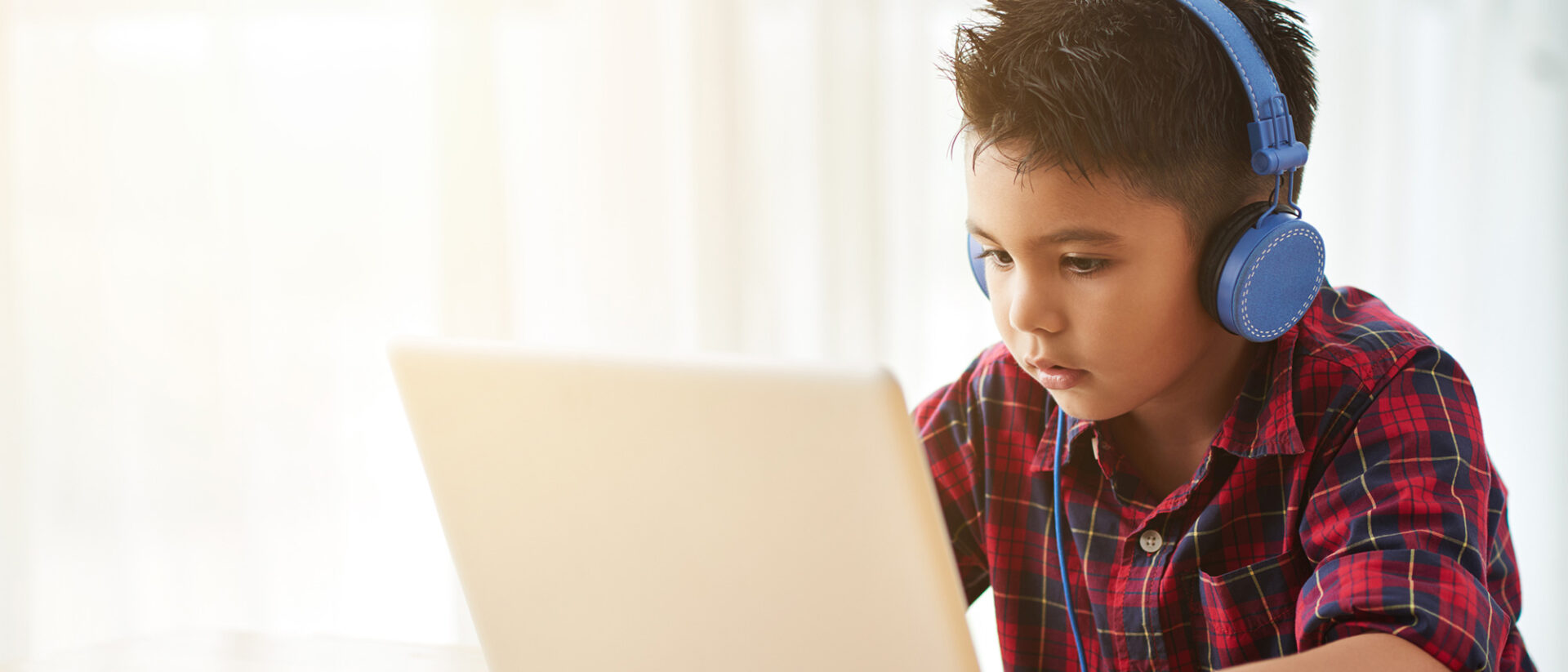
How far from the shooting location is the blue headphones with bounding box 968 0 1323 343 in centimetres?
75

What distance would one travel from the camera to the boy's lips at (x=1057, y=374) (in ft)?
2.60

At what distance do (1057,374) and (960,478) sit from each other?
24 cm

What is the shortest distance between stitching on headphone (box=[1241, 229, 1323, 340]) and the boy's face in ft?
0.16

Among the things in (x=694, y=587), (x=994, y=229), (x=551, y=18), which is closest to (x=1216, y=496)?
(x=994, y=229)

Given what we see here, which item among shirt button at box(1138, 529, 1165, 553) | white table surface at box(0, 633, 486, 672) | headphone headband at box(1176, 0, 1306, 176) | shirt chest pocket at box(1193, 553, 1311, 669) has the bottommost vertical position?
white table surface at box(0, 633, 486, 672)

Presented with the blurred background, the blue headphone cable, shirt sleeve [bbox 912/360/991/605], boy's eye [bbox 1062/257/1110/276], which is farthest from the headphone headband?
the blurred background

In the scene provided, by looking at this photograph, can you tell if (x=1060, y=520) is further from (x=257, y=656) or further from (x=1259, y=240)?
(x=257, y=656)

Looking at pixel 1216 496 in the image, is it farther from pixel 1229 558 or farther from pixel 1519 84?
pixel 1519 84

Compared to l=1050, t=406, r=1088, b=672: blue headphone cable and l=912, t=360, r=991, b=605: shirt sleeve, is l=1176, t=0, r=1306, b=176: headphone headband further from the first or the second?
l=912, t=360, r=991, b=605: shirt sleeve

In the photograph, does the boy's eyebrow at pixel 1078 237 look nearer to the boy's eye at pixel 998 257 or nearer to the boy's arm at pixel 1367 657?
the boy's eye at pixel 998 257

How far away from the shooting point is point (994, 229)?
77 centimetres

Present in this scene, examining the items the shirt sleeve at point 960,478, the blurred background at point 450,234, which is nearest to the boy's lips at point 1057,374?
the shirt sleeve at point 960,478

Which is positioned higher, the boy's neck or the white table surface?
the boy's neck

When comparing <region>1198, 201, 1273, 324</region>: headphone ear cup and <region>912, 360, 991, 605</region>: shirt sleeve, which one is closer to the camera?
<region>1198, 201, 1273, 324</region>: headphone ear cup
